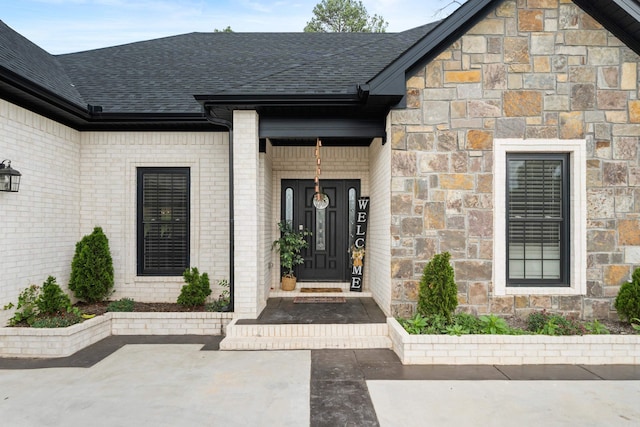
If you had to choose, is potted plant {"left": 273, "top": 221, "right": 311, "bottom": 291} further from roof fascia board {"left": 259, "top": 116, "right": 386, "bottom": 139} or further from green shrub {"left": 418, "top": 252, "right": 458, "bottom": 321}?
green shrub {"left": 418, "top": 252, "right": 458, "bottom": 321}

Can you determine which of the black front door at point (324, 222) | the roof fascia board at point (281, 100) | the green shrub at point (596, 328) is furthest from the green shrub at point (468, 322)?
the roof fascia board at point (281, 100)

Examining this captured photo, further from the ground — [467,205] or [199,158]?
[199,158]

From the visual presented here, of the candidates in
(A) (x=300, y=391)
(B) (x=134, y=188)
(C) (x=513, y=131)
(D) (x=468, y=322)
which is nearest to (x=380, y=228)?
(D) (x=468, y=322)

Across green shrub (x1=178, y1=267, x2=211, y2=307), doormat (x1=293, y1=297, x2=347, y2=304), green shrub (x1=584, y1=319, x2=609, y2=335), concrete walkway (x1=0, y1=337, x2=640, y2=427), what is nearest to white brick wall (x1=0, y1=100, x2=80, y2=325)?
concrete walkway (x1=0, y1=337, x2=640, y2=427)

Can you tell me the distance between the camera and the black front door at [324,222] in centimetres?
738

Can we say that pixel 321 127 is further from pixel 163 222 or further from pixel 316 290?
A: pixel 163 222

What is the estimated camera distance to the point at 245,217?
17.5 feet

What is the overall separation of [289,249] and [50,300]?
12.2ft

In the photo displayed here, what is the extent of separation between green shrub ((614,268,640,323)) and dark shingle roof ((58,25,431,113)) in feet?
14.7

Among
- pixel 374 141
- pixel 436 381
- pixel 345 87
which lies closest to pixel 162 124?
pixel 345 87

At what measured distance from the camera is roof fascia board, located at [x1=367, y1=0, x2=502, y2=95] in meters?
4.79

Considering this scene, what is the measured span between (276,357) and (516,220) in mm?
3716

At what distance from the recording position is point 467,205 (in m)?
5.08

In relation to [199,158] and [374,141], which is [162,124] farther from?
[374,141]
